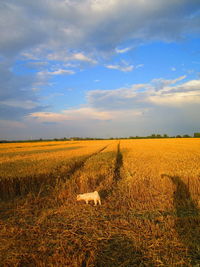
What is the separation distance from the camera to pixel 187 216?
470 cm

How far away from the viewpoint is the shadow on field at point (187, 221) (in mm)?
3461

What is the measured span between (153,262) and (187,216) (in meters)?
2.09

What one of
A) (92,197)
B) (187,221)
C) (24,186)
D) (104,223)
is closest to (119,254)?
(104,223)

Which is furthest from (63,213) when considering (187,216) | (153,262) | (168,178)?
(168,178)

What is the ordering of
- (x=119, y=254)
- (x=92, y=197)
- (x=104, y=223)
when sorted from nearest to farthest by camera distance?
(x=119, y=254), (x=104, y=223), (x=92, y=197)

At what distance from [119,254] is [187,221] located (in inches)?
82.5

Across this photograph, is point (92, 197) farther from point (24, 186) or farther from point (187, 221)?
point (24, 186)

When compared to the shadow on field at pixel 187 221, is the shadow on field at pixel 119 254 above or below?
below

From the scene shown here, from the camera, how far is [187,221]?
4.46 metres

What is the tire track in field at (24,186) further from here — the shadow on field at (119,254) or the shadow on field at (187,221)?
the shadow on field at (187,221)

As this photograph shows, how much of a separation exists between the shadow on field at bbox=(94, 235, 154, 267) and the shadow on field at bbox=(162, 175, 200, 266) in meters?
0.92

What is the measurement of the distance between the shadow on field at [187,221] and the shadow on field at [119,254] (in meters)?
0.92

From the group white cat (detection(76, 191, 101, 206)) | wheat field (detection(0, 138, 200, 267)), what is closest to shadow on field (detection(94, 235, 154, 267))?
wheat field (detection(0, 138, 200, 267))

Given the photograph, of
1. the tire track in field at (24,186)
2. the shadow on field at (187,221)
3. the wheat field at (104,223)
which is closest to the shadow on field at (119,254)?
the wheat field at (104,223)
